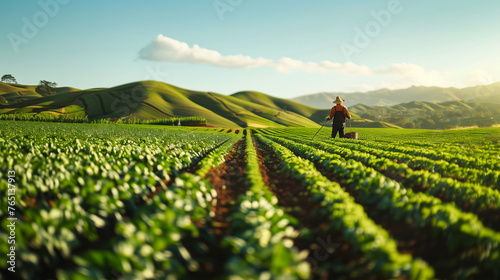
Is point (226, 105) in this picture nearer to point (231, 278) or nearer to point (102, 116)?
point (102, 116)

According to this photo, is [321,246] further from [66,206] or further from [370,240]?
[66,206]

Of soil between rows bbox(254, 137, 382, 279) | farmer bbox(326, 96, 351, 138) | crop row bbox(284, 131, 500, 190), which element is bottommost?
soil between rows bbox(254, 137, 382, 279)

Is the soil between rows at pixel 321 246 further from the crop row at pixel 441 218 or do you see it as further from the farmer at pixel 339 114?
the farmer at pixel 339 114

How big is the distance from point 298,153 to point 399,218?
11.4 metres

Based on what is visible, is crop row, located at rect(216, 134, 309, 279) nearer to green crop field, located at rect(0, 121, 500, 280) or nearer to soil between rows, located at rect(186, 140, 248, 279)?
green crop field, located at rect(0, 121, 500, 280)

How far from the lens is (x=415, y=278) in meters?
3.17

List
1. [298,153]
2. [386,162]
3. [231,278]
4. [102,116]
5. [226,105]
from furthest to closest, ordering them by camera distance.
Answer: [226,105]
[102,116]
[298,153]
[386,162]
[231,278]

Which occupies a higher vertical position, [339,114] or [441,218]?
[339,114]

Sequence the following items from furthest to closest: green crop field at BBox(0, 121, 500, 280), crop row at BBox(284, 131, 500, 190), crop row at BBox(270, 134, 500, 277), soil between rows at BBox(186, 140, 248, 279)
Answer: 1. crop row at BBox(284, 131, 500, 190)
2. crop row at BBox(270, 134, 500, 277)
3. soil between rows at BBox(186, 140, 248, 279)
4. green crop field at BBox(0, 121, 500, 280)

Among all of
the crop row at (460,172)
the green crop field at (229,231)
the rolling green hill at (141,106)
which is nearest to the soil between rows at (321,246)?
the green crop field at (229,231)

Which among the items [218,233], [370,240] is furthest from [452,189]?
[218,233]

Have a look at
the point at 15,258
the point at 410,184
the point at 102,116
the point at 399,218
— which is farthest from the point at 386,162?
the point at 102,116

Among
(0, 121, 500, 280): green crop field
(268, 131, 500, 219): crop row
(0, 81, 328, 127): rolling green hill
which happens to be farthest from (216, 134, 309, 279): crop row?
(0, 81, 328, 127): rolling green hill

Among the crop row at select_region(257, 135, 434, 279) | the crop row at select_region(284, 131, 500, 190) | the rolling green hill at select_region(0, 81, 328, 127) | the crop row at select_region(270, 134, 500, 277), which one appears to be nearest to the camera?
the crop row at select_region(257, 135, 434, 279)
